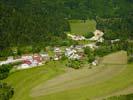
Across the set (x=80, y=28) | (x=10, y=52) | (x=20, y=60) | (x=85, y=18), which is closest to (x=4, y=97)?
(x=20, y=60)

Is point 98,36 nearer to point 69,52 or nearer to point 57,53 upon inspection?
point 69,52

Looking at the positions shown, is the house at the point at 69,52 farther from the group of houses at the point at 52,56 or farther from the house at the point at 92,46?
the house at the point at 92,46

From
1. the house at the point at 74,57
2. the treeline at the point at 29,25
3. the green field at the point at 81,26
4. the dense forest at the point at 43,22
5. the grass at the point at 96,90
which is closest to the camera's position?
the grass at the point at 96,90

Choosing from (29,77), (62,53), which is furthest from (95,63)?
(29,77)

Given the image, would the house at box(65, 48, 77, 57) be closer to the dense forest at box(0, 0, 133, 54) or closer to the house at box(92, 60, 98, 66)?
the dense forest at box(0, 0, 133, 54)

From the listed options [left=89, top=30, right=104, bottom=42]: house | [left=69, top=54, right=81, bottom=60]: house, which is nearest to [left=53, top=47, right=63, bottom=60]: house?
[left=69, top=54, right=81, bottom=60]: house

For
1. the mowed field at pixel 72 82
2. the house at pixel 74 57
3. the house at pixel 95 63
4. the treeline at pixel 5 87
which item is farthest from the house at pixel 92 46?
the treeline at pixel 5 87

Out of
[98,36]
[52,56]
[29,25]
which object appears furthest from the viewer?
[98,36]
